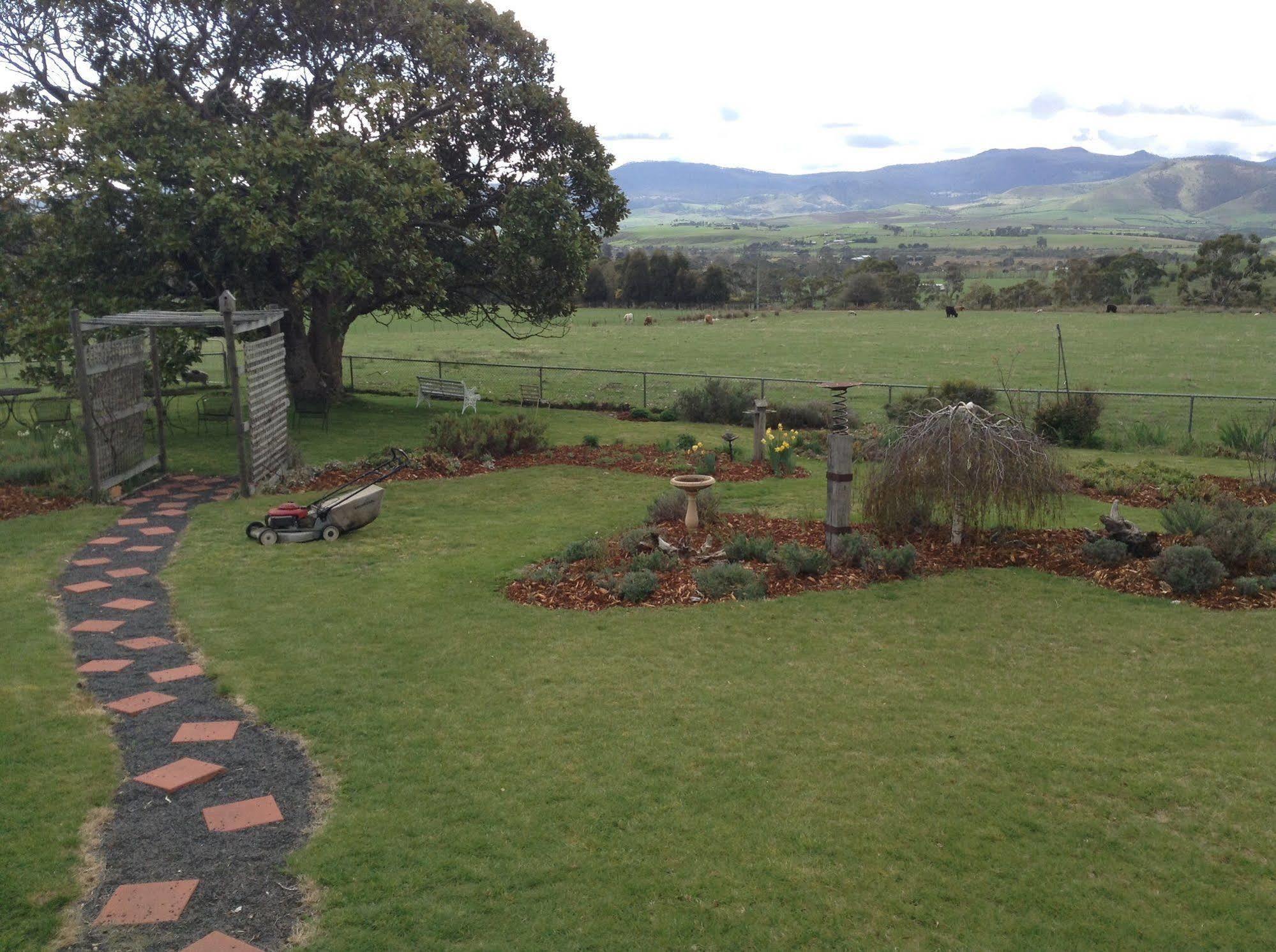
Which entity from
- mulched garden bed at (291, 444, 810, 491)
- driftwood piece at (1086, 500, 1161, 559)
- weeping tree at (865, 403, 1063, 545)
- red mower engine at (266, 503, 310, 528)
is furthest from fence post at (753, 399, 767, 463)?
red mower engine at (266, 503, 310, 528)

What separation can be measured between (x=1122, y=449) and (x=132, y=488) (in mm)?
17722

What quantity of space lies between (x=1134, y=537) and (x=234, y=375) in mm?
11095

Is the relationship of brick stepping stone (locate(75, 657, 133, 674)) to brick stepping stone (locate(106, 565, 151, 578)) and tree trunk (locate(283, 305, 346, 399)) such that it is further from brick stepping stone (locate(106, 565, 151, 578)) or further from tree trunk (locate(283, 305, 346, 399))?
tree trunk (locate(283, 305, 346, 399))

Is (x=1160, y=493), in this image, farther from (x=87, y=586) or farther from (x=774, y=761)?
(x=87, y=586)

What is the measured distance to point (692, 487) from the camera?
35.3ft

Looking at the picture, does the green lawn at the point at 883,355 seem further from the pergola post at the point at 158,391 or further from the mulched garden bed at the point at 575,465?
the pergola post at the point at 158,391

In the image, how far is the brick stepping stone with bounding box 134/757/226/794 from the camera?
5.30 meters

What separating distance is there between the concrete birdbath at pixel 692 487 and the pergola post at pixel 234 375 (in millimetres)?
5792

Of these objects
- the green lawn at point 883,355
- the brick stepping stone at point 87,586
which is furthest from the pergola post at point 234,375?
the green lawn at point 883,355

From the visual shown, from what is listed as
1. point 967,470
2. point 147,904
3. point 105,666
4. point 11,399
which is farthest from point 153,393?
point 147,904

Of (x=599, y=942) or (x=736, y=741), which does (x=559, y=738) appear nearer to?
(x=736, y=741)

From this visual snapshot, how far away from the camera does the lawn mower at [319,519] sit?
10688 millimetres

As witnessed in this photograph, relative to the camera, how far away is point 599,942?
4.03 metres

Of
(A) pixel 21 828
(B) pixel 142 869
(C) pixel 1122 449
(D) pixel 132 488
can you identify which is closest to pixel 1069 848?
(B) pixel 142 869
